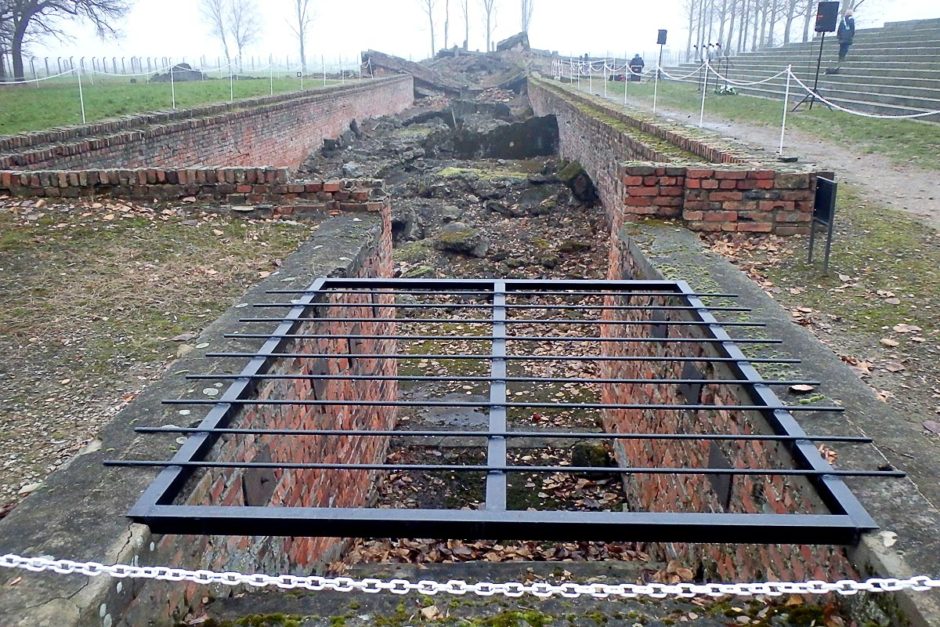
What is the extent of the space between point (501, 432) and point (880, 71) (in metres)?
20.8

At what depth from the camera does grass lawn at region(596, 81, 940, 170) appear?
33.3 feet

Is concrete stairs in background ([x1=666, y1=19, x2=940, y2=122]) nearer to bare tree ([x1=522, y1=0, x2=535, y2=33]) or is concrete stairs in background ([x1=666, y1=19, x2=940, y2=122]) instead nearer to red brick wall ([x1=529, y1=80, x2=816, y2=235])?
red brick wall ([x1=529, y1=80, x2=816, y2=235])

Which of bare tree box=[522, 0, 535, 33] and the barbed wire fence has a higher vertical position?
bare tree box=[522, 0, 535, 33]

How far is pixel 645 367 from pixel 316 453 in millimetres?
2514

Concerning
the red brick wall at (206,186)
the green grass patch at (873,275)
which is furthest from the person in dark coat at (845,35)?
the red brick wall at (206,186)

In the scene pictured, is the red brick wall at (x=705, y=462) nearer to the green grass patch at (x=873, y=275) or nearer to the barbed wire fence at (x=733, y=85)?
the green grass patch at (x=873, y=275)

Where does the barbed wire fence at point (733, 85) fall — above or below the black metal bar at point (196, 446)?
above

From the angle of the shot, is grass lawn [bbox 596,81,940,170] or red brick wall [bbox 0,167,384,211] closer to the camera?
red brick wall [bbox 0,167,384,211]

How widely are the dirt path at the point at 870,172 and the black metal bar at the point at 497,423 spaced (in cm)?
488

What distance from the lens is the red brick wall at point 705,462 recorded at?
98.5 inches

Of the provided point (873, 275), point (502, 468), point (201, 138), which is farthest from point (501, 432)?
point (201, 138)

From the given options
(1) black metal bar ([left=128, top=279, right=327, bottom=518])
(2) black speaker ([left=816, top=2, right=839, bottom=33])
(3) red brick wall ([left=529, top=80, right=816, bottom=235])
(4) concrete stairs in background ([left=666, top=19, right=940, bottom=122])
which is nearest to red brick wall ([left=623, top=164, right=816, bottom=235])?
(3) red brick wall ([left=529, top=80, right=816, bottom=235])

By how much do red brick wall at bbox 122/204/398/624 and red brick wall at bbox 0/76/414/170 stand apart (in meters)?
4.84

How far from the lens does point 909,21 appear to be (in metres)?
24.6
